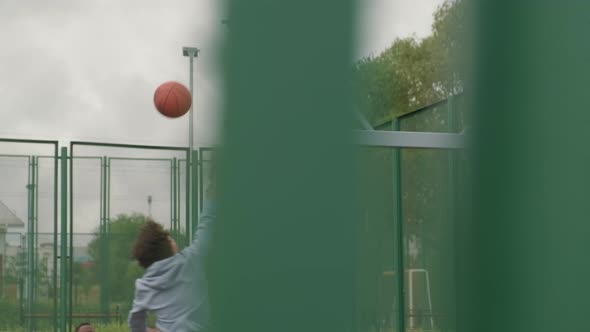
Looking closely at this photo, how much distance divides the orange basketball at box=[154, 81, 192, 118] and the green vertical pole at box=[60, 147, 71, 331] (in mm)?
1799

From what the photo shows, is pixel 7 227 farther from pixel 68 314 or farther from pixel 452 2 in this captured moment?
pixel 452 2

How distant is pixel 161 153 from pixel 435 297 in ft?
34.2

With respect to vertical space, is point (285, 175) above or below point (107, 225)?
above

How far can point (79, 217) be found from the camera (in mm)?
11305

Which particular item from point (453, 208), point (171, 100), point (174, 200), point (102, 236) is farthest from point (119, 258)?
point (453, 208)

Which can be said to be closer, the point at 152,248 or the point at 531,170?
the point at 531,170

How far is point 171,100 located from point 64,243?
8.12 ft

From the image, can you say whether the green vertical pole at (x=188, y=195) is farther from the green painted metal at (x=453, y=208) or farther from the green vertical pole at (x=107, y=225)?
the green painted metal at (x=453, y=208)

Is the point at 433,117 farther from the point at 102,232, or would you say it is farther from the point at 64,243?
the point at 102,232

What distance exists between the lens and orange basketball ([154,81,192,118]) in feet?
31.9

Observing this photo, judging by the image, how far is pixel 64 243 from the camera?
36.0ft

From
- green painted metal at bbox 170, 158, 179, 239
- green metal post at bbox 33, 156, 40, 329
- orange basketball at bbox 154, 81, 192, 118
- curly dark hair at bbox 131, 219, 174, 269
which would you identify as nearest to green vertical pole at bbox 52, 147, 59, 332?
green metal post at bbox 33, 156, 40, 329

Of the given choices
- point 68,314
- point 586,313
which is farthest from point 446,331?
point 68,314

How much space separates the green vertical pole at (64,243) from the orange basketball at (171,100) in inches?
70.8
